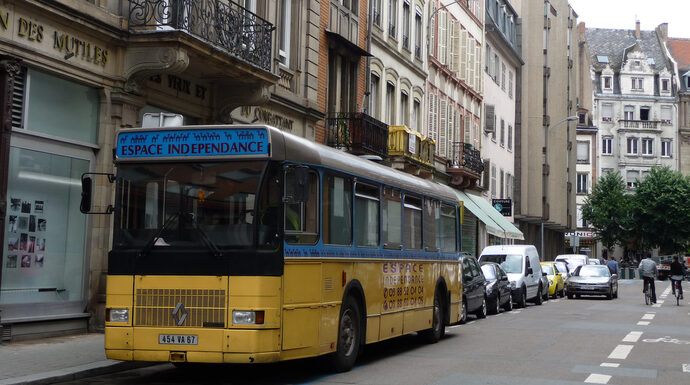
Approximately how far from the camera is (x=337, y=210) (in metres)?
12.0

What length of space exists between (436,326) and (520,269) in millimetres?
14261

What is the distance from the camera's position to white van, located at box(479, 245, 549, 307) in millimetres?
29984

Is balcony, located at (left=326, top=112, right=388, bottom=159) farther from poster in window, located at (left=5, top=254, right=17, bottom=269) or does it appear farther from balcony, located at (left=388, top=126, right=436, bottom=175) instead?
poster in window, located at (left=5, top=254, right=17, bottom=269)

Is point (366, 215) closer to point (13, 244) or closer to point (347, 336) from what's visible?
point (347, 336)

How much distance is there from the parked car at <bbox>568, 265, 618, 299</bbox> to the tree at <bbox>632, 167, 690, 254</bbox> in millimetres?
46685

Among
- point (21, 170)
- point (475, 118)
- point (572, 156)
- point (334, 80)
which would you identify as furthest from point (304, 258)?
point (572, 156)

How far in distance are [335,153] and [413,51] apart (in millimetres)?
25555

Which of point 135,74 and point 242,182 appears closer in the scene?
point 242,182

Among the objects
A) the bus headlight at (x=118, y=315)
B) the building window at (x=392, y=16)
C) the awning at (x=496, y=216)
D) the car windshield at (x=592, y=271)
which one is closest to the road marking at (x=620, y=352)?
the bus headlight at (x=118, y=315)

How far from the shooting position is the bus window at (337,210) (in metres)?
11.7

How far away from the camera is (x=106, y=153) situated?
16609 mm

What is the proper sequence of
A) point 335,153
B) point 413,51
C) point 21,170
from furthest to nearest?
point 413,51 < point 21,170 < point 335,153

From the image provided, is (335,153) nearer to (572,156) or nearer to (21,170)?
(21,170)

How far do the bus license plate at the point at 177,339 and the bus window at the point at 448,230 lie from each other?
26.1 ft
